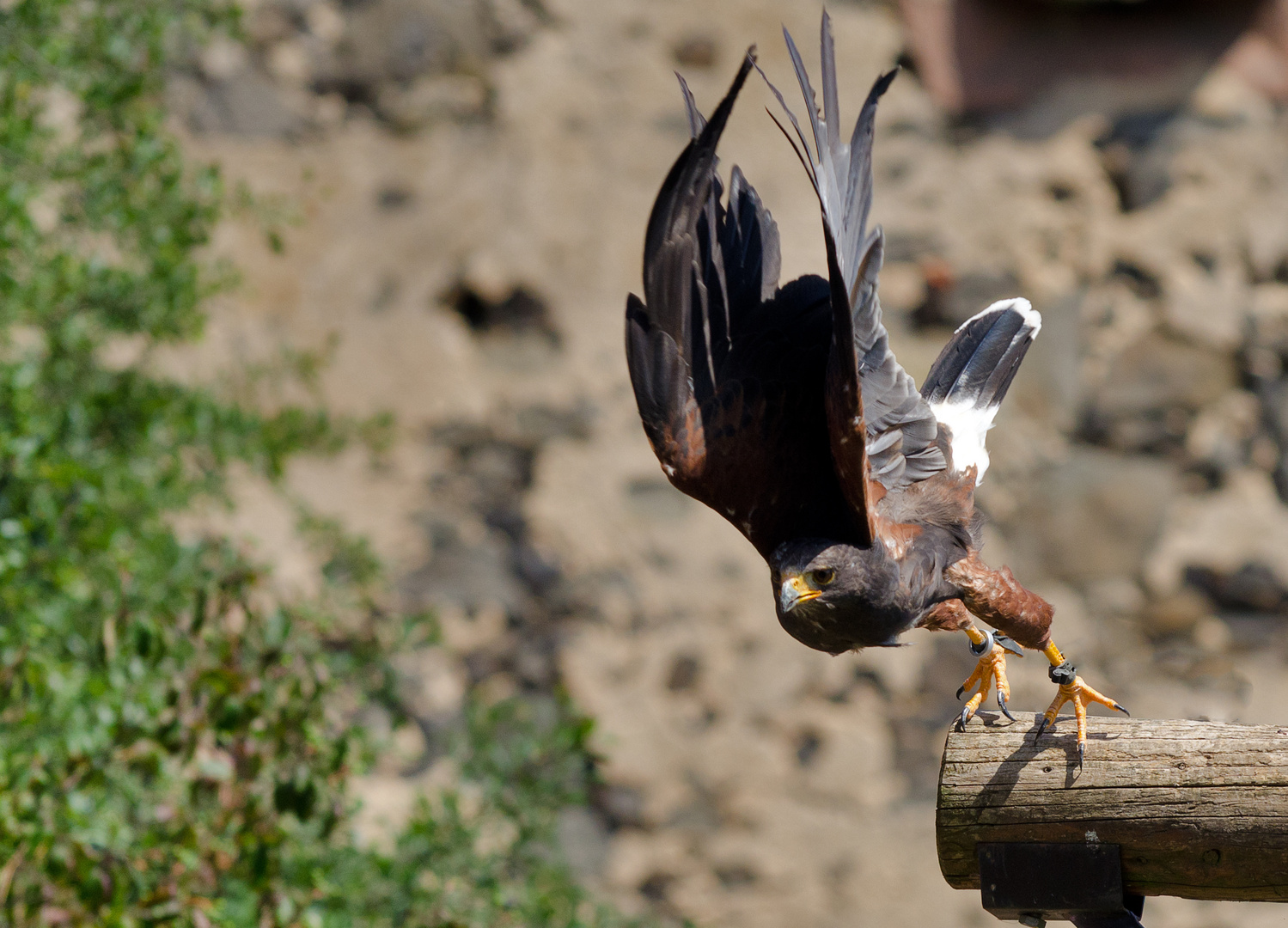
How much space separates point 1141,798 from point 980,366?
4.11 feet

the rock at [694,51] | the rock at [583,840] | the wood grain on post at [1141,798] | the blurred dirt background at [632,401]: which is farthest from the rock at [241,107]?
the wood grain on post at [1141,798]

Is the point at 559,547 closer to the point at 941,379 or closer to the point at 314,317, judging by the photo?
the point at 314,317

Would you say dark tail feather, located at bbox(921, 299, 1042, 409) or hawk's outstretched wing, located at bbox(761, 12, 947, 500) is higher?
dark tail feather, located at bbox(921, 299, 1042, 409)

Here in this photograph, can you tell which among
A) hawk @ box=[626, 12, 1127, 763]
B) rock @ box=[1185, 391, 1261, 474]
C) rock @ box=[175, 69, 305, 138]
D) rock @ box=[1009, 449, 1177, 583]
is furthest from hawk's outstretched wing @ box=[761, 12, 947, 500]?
rock @ box=[175, 69, 305, 138]

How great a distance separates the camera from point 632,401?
16.1 ft

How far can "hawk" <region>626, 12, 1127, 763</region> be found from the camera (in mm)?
2158

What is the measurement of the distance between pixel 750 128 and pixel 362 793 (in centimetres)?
308

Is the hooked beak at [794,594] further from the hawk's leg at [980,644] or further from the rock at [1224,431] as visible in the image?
the rock at [1224,431]

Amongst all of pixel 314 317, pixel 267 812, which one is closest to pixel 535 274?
pixel 314 317

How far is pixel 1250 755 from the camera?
69.3 inches

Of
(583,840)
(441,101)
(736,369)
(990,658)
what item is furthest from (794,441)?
(441,101)

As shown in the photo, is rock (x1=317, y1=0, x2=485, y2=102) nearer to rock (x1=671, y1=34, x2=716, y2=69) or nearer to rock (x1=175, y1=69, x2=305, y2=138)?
rock (x1=175, y1=69, x2=305, y2=138)

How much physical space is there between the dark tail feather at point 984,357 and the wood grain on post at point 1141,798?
955 mm

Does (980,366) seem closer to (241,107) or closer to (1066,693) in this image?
(1066,693)
